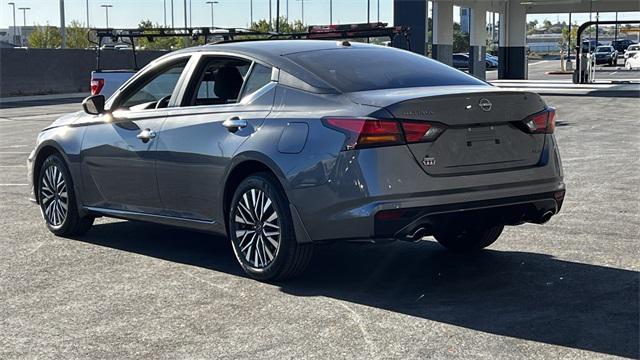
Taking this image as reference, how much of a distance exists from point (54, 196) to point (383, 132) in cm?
387

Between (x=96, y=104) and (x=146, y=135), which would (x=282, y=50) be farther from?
(x=96, y=104)

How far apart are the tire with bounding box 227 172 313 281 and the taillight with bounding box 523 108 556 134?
1.66 meters

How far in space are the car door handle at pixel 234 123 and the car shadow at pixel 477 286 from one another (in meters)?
1.06

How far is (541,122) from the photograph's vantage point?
673cm

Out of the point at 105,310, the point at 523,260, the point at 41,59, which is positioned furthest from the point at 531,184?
the point at 41,59

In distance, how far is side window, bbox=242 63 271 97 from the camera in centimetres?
703

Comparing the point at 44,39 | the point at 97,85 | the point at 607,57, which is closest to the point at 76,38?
the point at 44,39

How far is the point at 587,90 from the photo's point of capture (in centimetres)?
3691

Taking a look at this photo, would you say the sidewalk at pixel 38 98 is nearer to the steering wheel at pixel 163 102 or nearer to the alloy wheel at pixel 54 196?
the alloy wheel at pixel 54 196

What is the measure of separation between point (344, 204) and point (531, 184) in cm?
133

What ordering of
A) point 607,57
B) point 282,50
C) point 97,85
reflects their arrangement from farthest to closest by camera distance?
point 607,57, point 97,85, point 282,50

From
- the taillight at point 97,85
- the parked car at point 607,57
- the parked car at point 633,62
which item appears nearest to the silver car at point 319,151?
the taillight at point 97,85

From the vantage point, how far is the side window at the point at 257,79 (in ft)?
23.1

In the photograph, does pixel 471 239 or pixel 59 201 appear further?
pixel 59 201
